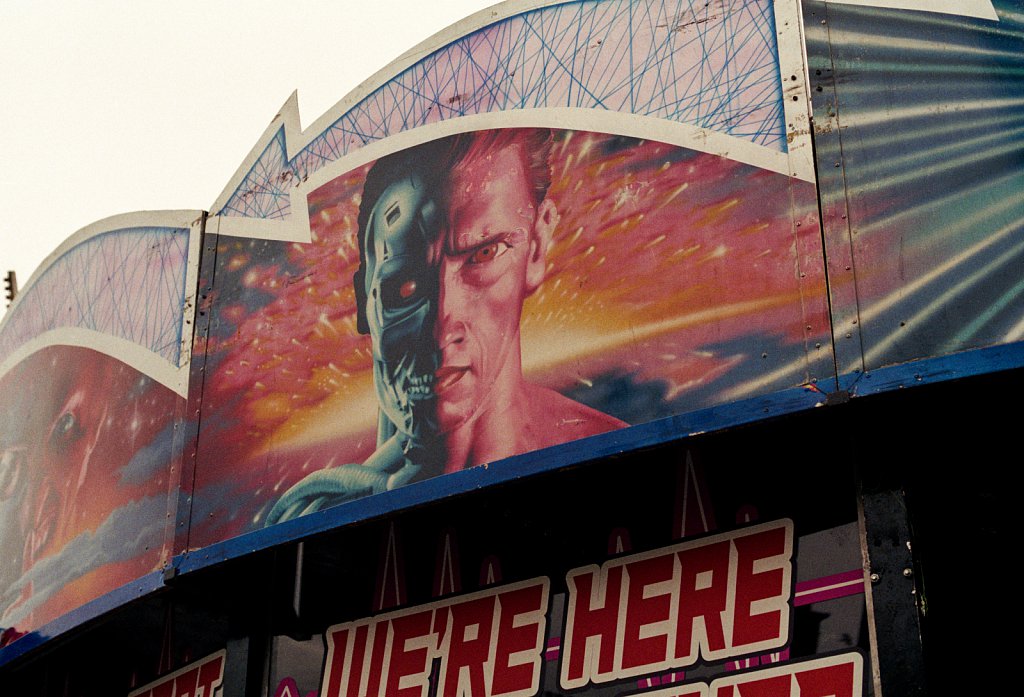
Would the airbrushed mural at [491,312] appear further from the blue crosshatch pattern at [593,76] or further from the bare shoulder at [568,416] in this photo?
the blue crosshatch pattern at [593,76]

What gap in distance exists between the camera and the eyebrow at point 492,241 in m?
8.28

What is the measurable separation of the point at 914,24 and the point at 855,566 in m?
2.68

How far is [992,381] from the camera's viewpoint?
248 inches

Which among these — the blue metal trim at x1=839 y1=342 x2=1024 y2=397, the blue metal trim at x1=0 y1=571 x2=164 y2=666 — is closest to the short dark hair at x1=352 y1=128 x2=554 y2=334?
the blue metal trim at x1=0 y1=571 x2=164 y2=666

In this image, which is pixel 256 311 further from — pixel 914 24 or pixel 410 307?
pixel 914 24

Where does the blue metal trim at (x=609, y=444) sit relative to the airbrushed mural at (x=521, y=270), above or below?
below

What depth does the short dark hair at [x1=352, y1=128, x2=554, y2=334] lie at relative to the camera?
27.4 ft

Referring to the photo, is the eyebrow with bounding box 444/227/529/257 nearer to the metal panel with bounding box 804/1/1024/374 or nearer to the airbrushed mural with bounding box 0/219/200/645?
the metal panel with bounding box 804/1/1024/374

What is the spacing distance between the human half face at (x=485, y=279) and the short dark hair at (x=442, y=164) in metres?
0.06

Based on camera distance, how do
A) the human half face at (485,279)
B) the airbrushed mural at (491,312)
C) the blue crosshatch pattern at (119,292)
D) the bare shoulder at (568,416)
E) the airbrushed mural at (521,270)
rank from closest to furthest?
the airbrushed mural at (521,270)
the airbrushed mural at (491,312)
the bare shoulder at (568,416)
the human half face at (485,279)
the blue crosshatch pattern at (119,292)

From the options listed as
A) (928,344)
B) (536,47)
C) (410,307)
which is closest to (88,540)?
(410,307)

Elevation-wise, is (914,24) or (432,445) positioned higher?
(914,24)

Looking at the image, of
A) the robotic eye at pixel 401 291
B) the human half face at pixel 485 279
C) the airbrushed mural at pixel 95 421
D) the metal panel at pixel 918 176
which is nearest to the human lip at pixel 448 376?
the human half face at pixel 485 279

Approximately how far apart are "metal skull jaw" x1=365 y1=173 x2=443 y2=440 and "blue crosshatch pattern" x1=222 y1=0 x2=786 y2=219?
1.78 ft
